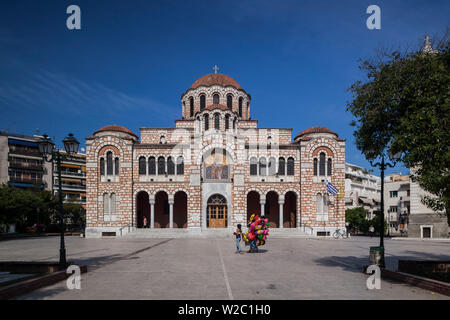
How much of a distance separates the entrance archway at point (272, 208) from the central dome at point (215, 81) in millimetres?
12646

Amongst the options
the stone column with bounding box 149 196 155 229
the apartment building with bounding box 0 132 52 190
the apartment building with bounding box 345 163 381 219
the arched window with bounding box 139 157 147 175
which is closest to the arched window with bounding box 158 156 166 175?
the arched window with bounding box 139 157 147 175

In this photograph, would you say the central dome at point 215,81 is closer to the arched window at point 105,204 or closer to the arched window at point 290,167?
the arched window at point 290,167

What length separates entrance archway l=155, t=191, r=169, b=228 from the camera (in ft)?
117

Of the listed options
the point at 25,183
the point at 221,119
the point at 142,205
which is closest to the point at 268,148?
the point at 221,119

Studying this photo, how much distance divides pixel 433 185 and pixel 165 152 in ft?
90.2

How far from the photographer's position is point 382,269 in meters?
10.5

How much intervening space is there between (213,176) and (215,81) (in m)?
11.6

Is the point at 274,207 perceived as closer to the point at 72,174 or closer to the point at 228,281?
the point at 228,281

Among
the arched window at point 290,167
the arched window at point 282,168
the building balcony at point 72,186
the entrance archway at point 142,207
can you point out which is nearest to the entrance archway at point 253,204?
the arched window at point 282,168

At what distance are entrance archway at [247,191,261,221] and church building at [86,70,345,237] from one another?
2.60 metres

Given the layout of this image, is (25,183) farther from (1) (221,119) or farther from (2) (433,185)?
(2) (433,185)

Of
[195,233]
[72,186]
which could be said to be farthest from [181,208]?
[72,186]

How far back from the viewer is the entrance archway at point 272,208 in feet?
116
